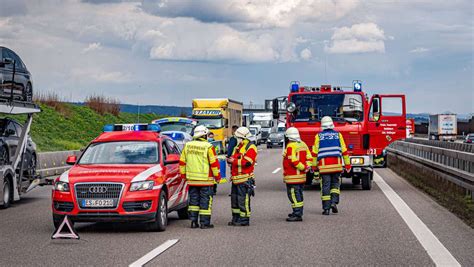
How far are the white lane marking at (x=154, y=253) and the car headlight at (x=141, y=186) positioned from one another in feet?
3.82

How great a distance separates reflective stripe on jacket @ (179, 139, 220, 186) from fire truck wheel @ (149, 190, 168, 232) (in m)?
0.56

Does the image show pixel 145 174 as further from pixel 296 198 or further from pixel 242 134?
pixel 296 198

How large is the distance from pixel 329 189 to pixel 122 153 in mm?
4117

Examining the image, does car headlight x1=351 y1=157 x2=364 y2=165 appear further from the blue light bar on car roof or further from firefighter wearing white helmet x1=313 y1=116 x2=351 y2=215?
the blue light bar on car roof

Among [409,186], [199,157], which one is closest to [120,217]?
[199,157]

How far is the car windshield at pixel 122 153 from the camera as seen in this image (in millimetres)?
14000

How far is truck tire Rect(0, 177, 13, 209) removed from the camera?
1748 cm

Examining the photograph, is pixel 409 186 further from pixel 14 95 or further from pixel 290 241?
pixel 290 241

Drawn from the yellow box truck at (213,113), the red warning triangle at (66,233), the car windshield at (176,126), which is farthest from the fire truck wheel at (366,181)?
the yellow box truck at (213,113)

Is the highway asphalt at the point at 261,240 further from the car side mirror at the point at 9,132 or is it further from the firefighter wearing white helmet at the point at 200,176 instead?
the car side mirror at the point at 9,132

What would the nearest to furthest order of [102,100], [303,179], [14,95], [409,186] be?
1. [303,179]
2. [14,95]
3. [409,186]
4. [102,100]

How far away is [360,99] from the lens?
2273 centimetres

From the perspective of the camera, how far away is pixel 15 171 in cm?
1838

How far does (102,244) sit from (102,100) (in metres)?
52.8
